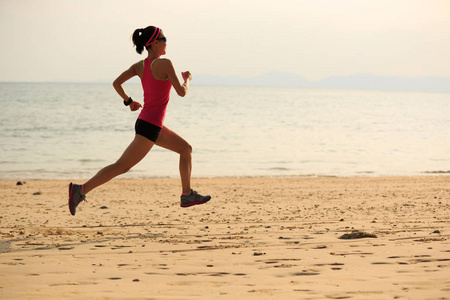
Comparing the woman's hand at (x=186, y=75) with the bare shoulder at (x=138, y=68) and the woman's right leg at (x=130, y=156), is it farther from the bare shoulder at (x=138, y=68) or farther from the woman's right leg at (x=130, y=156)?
the woman's right leg at (x=130, y=156)

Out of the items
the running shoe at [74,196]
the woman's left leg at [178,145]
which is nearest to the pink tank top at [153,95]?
the woman's left leg at [178,145]

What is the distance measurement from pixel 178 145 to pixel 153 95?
2.17 feet

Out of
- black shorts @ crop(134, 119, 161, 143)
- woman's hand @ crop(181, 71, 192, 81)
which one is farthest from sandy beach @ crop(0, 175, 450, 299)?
woman's hand @ crop(181, 71, 192, 81)

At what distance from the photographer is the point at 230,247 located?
5.35 metres

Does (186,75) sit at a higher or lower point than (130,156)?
higher

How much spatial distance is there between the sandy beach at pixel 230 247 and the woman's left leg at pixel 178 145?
691mm

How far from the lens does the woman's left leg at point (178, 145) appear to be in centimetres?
573

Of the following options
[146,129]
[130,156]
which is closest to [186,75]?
[146,129]

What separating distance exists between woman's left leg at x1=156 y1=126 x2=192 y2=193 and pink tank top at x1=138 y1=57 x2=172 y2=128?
0.63 ft

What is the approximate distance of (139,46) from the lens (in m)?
5.52

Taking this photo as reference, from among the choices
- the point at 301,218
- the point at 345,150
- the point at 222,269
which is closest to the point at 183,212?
the point at 301,218

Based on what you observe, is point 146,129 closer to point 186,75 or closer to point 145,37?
point 186,75

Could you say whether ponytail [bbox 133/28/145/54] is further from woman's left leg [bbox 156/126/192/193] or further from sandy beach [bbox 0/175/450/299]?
sandy beach [bbox 0/175/450/299]

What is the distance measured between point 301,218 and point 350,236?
164 centimetres
